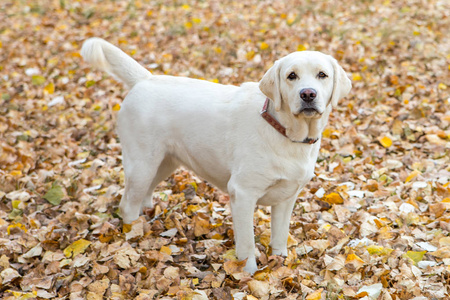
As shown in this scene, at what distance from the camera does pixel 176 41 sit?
28.8 ft

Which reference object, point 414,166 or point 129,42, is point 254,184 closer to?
point 414,166

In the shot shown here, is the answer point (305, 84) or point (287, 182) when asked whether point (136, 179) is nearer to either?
point (287, 182)

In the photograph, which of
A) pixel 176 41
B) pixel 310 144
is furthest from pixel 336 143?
pixel 176 41

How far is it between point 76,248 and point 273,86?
77.0 inches

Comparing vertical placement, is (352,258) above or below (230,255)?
above

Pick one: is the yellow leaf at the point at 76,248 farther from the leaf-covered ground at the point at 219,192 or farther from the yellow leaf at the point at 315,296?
the yellow leaf at the point at 315,296

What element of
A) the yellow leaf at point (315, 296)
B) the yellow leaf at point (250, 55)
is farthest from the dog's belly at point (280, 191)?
the yellow leaf at point (250, 55)

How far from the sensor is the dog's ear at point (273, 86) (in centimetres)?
316

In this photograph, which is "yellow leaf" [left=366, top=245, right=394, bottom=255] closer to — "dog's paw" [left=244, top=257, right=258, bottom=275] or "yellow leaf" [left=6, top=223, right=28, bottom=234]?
"dog's paw" [left=244, top=257, right=258, bottom=275]

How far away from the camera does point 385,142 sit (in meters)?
5.32

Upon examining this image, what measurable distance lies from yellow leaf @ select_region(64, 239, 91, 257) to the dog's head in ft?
5.99

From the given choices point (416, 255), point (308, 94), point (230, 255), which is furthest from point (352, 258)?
point (308, 94)

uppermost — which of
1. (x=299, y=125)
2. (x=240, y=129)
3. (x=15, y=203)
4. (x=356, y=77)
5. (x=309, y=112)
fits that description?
(x=309, y=112)

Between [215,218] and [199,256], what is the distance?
607mm
